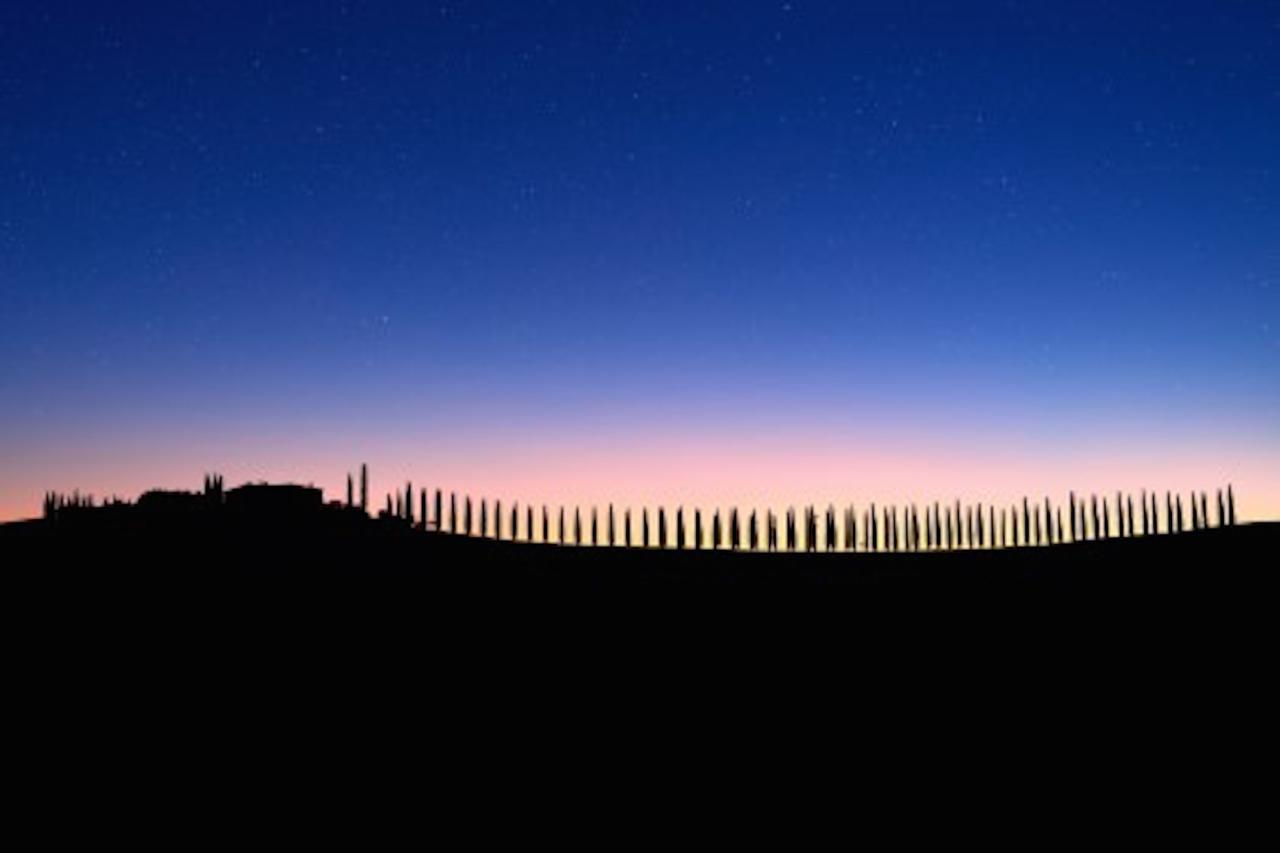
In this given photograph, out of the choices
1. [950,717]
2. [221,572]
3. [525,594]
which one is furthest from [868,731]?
[221,572]

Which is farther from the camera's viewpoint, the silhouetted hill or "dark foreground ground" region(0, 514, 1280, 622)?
the silhouetted hill

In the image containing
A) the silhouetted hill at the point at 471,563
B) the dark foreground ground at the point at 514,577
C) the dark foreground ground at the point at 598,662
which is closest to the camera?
the dark foreground ground at the point at 598,662

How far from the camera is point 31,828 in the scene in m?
6.75

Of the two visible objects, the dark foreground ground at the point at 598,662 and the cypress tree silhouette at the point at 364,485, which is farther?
the cypress tree silhouette at the point at 364,485

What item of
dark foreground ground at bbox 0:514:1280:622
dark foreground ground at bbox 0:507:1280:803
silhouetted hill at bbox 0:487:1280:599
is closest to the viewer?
dark foreground ground at bbox 0:507:1280:803

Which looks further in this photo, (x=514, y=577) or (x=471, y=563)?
(x=471, y=563)

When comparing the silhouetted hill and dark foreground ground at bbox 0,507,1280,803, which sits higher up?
the silhouetted hill

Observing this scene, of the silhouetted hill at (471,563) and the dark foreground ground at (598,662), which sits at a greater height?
the silhouetted hill at (471,563)

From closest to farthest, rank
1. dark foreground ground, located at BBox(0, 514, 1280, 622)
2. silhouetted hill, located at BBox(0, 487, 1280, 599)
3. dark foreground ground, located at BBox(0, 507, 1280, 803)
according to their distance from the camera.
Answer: dark foreground ground, located at BBox(0, 507, 1280, 803), dark foreground ground, located at BBox(0, 514, 1280, 622), silhouetted hill, located at BBox(0, 487, 1280, 599)

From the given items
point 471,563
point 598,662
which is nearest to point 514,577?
point 471,563

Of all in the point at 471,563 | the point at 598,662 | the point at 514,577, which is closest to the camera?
the point at 598,662

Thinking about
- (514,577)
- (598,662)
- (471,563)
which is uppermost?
(471,563)

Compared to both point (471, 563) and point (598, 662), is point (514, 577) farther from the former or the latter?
point (598, 662)

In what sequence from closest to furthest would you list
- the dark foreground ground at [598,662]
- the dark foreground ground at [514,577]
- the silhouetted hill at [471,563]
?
the dark foreground ground at [598,662], the dark foreground ground at [514,577], the silhouetted hill at [471,563]
